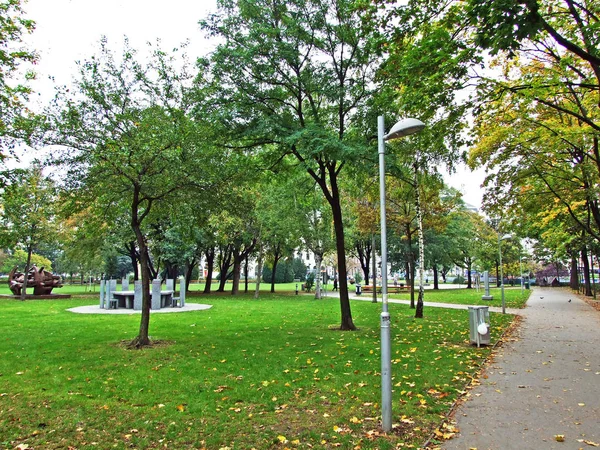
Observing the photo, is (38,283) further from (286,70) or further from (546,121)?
(546,121)

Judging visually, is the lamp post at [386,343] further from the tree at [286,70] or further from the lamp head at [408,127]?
the tree at [286,70]

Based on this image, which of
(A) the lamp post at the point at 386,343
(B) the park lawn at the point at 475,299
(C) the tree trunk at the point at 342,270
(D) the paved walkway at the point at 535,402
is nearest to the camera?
(D) the paved walkway at the point at 535,402

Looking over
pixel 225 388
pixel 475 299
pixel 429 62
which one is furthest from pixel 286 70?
pixel 475 299

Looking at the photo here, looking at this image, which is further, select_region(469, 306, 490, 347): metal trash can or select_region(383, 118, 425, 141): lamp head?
select_region(469, 306, 490, 347): metal trash can

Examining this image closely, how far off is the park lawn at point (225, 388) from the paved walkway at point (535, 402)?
1.30 feet

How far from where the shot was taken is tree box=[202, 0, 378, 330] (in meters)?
10.9

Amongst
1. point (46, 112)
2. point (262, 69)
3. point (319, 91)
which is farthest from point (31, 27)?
point (319, 91)

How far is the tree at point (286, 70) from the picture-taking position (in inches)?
430

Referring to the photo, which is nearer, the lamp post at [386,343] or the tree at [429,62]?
the lamp post at [386,343]

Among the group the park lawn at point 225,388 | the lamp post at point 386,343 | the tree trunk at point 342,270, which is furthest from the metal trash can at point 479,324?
the lamp post at point 386,343

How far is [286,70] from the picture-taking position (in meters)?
11.8

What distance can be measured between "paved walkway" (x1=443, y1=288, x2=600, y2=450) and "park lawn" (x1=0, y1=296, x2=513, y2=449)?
1.30 ft

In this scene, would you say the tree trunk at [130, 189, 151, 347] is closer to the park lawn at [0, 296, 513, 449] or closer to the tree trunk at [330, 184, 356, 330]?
the park lawn at [0, 296, 513, 449]

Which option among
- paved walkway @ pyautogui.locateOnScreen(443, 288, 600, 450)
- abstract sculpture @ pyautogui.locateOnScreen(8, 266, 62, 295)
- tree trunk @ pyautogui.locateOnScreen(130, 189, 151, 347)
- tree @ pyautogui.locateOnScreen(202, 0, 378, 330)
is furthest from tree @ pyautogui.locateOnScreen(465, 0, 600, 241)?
abstract sculpture @ pyautogui.locateOnScreen(8, 266, 62, 295)
